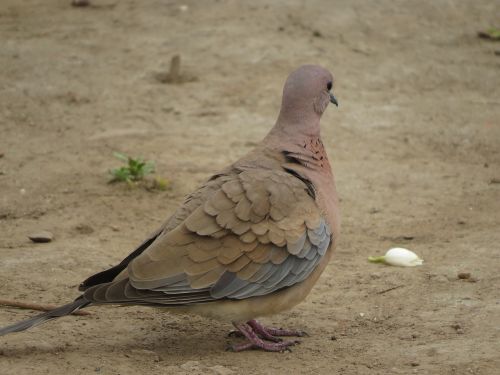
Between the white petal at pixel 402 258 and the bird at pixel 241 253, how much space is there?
1011 mm

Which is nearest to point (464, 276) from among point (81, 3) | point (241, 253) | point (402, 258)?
point (402, 258)

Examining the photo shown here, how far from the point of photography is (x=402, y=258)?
5527 mm

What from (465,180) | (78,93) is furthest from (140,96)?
(465,180)

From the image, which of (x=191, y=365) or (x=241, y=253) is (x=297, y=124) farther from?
(x=191, y=365)

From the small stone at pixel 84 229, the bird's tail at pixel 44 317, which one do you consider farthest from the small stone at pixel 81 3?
the bird's tail at pixel 44 317

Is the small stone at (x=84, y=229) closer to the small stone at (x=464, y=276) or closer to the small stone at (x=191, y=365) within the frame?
the small stone at (x=191, y=365)

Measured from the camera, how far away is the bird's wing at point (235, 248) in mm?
4188

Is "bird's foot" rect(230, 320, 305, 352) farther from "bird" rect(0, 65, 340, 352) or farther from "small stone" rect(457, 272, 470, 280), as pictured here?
"small stone" rect(457, 272, 470, 280)

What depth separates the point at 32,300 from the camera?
4.95 meters

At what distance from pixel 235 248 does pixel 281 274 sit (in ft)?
0.90

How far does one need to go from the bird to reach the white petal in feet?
3.32

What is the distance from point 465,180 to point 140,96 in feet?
10.6

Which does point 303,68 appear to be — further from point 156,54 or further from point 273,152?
point 156,54

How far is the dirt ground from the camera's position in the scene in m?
4.45
